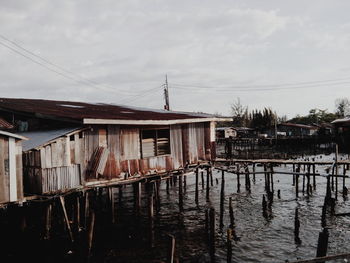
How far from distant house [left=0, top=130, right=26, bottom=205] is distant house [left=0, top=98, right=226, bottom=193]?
2.24 ft

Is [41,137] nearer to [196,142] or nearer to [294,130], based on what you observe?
[196,142]

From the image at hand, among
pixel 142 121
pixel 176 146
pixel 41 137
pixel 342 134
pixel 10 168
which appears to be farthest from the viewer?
pixel 342 134

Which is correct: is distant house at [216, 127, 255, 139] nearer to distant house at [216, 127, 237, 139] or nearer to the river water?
distant house at [216, 127, 237, 139]

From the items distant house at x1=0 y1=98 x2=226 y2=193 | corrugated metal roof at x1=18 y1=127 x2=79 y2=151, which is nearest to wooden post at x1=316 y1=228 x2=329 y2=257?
distant house at x1=0 y1=98 x2=226 y2=193

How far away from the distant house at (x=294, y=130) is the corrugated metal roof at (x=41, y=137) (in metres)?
53.9

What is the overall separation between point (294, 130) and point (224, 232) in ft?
175

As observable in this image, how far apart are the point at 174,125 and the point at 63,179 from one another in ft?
23.5

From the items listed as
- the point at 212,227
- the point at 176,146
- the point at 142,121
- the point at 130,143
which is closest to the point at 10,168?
the point at 130,143

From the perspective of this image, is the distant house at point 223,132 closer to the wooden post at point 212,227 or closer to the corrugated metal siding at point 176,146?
the corrugated metal siding at point 176,146

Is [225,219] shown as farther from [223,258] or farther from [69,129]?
[69,129]

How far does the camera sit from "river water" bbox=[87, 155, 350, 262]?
484 inches

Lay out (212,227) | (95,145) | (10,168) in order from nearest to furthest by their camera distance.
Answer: (10,168), (212,227), (95,145)

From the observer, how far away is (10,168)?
10898mm

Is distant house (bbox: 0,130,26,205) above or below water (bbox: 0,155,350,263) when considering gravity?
above
